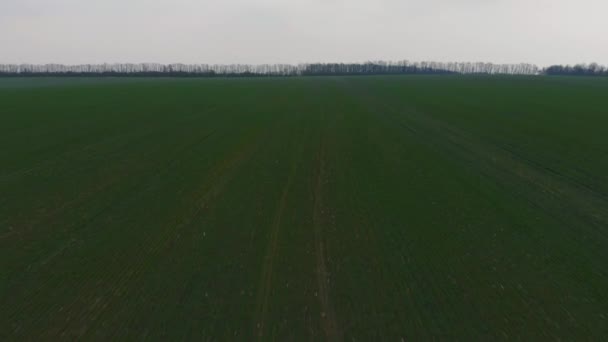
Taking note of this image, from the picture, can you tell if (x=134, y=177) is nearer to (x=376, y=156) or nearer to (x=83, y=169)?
(x=83, y=169)

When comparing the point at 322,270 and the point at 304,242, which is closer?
the point at 322,270

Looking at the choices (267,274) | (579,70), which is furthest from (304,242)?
(579,70)

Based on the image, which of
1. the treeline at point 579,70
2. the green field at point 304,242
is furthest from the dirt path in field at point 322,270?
the treeline at point 579,70

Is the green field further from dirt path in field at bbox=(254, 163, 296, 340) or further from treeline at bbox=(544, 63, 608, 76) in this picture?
treeline at bbox=(544, 63, 608, 76)

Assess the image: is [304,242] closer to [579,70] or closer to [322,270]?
[322,270]

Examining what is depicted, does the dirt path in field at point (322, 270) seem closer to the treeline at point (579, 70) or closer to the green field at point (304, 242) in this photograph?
the green field at point (304, 242)

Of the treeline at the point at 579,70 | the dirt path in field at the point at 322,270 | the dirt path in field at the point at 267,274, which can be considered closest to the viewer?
the dirt path in field at the point at 322,270

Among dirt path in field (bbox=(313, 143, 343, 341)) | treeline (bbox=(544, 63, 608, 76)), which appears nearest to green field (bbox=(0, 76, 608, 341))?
dirt path in field (bbox=(313, 143, 343, 341))

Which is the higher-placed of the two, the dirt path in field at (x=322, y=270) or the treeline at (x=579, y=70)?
the treeline at (x=579, y=70)
